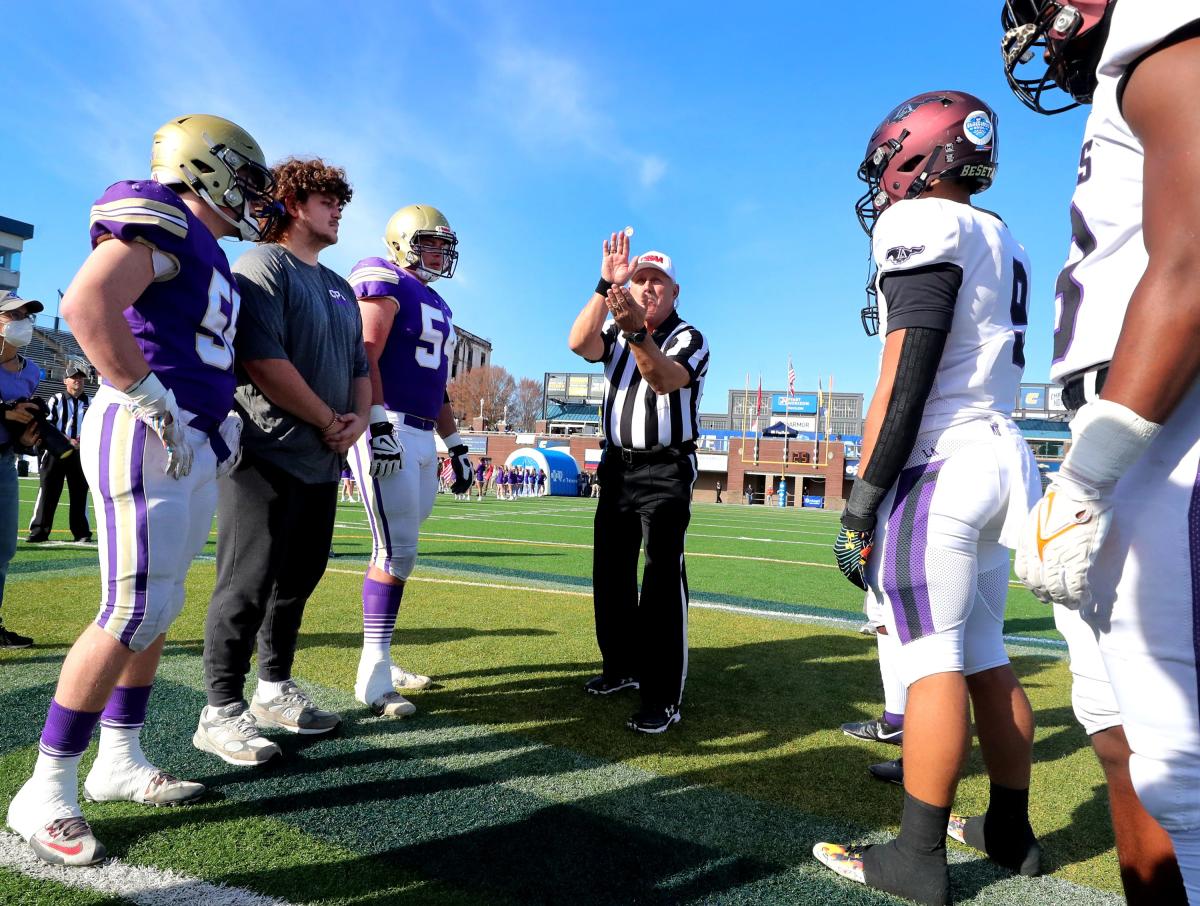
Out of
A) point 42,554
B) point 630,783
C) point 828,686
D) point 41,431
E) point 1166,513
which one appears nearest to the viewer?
point 1166,513

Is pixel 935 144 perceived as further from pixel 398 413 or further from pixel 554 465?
pixel 554 465

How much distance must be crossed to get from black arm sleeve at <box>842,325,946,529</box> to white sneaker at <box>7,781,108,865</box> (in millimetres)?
2463

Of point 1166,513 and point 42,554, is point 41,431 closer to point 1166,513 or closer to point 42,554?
point 42,554

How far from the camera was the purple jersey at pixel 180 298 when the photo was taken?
219 centimetres

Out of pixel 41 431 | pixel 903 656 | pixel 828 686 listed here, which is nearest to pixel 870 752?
pixel 828 686

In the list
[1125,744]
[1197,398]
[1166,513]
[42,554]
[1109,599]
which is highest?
[1197,398]

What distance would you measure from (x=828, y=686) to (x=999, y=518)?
243 centimetres

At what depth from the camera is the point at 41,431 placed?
4586 millimetres

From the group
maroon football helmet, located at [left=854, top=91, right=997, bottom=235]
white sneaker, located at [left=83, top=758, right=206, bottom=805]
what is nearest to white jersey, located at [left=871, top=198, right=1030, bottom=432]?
maroon football helmet, located at [left=854, top=91, right=997, bottom=235]

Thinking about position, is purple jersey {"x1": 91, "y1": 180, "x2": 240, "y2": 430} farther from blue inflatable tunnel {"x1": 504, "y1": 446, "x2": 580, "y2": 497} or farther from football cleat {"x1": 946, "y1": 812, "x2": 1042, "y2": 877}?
blue inflatable tunnel {"x1": 504, "y1": 446, "x2": 580, "y2": 497}

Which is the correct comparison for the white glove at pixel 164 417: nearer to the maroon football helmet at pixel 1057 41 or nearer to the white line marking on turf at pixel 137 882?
the white line marking on turf at pixel 137 882

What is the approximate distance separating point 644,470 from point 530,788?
5.75 feet

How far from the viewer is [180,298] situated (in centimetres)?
238

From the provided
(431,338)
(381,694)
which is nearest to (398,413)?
(431,338)
